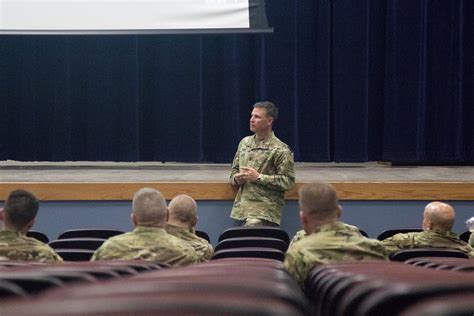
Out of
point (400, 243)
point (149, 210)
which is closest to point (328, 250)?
point (149, 210)

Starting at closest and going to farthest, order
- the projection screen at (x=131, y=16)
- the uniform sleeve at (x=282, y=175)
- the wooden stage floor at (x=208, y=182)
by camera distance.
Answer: the uniform sleeve at (x=282, y=175) < the wooden stage floor at (x=208, y=182) < the projection screen at (x=131, y=16)

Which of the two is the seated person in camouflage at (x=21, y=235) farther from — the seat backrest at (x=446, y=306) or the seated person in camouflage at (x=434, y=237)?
the seat backrest at (x=446, y=306)

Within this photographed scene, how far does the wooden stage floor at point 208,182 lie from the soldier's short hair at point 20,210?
234 cm

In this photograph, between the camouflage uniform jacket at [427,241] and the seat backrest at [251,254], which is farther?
the camouflage uniform jacket at [427,241]

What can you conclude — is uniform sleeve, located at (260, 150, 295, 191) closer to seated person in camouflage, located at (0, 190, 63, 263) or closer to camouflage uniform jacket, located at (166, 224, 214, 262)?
camouflage uniform jacket, located at (166, 224, 214, 262)

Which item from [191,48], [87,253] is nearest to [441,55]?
[191,48]

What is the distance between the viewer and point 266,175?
16.9 ft

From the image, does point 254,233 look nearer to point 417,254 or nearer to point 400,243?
point 400,243

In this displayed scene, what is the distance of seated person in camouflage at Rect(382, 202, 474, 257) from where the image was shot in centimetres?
362

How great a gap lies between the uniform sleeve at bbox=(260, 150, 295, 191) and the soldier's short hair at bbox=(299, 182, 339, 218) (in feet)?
7.29

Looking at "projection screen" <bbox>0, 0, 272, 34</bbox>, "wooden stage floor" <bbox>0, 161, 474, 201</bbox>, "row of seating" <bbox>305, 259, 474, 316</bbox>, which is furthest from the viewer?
"projection screen" <bbox>0, 0, 272, 34</bbox>

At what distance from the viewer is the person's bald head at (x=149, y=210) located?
305 cm

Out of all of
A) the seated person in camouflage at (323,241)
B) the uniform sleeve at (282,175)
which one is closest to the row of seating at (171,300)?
the seated person in camouflage at (323,241)

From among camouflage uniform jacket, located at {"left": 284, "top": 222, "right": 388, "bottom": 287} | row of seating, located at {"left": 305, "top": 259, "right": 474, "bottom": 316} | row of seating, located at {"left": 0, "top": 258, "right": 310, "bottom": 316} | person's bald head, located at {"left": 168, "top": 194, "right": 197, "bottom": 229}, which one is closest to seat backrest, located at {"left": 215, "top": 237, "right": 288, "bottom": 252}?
person's bald head, located at {"left": 168, "top": 194, "right": 197, "bottom": 229}
